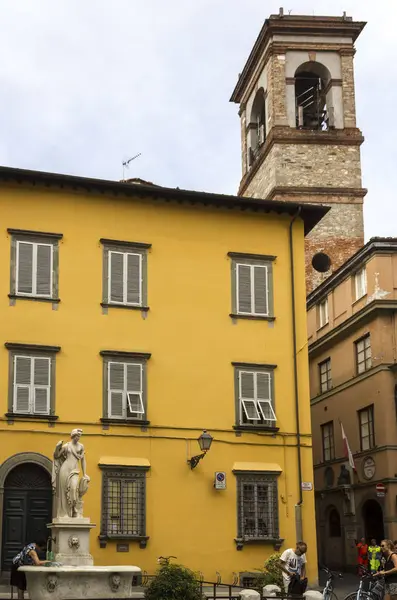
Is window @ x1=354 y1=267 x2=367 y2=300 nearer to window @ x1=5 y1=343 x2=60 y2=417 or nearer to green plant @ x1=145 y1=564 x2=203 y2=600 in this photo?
window @ x1=5 y1=343 x2=60 y2=417

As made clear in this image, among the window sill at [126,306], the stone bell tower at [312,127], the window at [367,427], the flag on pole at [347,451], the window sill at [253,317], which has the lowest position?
the flag on pole at [347,451]

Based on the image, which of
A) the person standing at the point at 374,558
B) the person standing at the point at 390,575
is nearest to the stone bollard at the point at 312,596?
the person standing at the point at 390,575

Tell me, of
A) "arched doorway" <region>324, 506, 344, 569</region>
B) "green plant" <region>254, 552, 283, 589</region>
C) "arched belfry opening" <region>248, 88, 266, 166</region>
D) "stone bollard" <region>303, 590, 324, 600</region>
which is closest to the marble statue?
"stone bollard" <region>303, 590, 324, 600</region>

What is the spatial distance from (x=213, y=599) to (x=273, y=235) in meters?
12.9

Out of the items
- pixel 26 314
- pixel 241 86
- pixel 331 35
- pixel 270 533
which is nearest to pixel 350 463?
pixel 270 533

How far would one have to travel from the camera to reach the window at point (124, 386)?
87.5ft

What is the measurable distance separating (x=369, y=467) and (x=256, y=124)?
27865 millimetres

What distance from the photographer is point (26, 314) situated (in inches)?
1040

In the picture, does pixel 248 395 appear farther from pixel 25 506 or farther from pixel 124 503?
pixel 25 506

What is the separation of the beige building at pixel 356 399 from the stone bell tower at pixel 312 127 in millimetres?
8758

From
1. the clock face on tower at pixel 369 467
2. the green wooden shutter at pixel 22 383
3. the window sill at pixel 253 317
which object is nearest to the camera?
the green wooden shutter at pixel 22 383

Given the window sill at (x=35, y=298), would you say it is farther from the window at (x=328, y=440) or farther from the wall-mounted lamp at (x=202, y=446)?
the window at (x=328, y=440)

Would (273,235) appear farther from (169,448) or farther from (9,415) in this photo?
(9,415)

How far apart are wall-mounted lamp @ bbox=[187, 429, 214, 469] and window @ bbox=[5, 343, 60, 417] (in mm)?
3967
